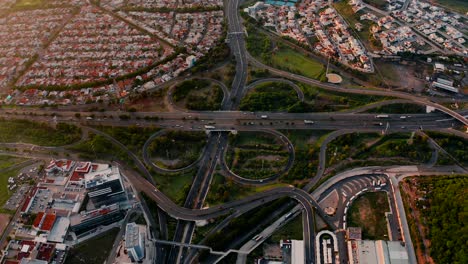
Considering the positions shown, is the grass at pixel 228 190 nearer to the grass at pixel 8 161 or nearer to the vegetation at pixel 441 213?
the vegetation at pixel 441 213

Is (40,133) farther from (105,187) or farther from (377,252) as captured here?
(377,252)

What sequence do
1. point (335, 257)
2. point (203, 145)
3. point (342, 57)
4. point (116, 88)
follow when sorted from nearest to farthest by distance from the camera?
point (335, 257)
point (203, 145)
point (116, 88)
point (342, 57)

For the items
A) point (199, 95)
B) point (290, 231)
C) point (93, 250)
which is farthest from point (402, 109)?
point (93, 250)

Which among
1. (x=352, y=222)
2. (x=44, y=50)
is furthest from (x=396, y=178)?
(x=44, y=50)

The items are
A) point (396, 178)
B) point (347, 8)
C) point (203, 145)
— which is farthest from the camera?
point (347, 8)

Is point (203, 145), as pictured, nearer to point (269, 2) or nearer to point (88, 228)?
point (88, 228)
